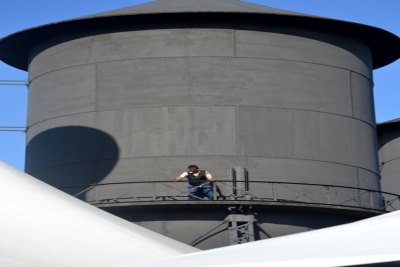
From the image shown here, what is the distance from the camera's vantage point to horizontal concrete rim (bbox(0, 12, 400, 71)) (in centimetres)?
2483

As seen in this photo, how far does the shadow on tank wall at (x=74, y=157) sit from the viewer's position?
24.5 metres

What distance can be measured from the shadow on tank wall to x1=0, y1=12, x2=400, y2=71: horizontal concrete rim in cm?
282

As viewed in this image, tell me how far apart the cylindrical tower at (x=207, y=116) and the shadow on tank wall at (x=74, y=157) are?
3 centimetres

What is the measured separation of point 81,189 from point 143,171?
175 centimetres

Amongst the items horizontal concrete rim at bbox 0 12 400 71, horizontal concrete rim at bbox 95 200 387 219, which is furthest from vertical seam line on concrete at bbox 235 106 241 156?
horizontal concrete rim at bbox 0 12 400 71

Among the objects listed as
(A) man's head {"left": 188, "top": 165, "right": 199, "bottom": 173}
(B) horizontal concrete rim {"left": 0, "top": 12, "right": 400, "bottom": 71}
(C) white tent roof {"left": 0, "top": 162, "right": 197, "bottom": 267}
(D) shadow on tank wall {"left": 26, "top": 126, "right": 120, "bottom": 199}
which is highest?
(B) horizontal concrete rim {"left": 0, "top": 12, "right": 400, "bottom": 71}

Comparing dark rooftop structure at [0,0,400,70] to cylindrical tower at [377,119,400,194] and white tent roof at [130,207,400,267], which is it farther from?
white tent roof at [130,207,400,267]

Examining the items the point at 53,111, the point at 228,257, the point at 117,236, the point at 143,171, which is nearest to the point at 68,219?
the point at 117,236

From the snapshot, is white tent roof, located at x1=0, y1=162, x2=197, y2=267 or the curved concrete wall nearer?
white tent roof, located at x1=0, y1=162, x2=197, y2=267

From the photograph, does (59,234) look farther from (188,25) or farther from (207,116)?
(188,25)

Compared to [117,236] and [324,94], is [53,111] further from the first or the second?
[117,236]

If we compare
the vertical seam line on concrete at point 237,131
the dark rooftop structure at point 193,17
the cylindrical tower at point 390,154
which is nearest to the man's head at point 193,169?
the vertical seam line on concrete at point 237,131

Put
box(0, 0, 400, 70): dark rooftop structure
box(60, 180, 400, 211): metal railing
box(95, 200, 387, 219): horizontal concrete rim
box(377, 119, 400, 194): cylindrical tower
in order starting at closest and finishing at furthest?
box(95, 200, 387, 219): horizontal concrete rim
box(60, 180, 400, 211): metal railing
box(0, 0, 400, 70): dark rooftop structure
box(377, 119, 400, 194): cylindrical tower

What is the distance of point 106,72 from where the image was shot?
81.8ft
